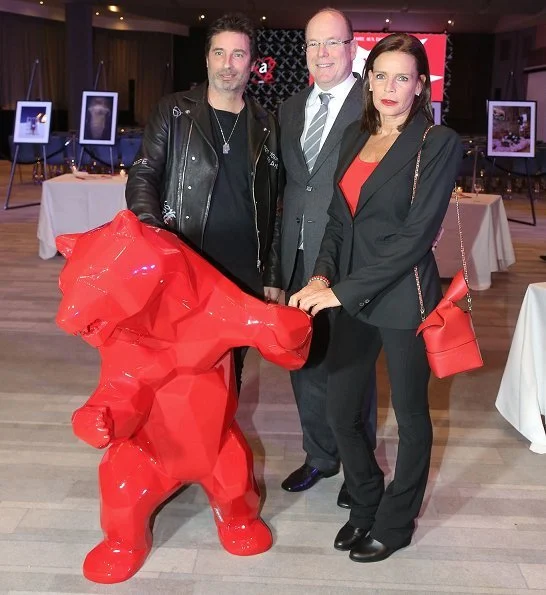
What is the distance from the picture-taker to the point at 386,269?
5.97ft

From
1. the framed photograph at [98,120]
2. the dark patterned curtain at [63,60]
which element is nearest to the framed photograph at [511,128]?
the framed photograph at [98,120]

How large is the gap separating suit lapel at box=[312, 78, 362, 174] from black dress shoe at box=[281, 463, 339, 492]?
1098mm

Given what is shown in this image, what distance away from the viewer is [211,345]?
185 centimetres

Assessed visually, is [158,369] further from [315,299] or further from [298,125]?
[298,125]

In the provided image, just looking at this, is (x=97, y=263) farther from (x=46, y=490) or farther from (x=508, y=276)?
(x=508, y=276)

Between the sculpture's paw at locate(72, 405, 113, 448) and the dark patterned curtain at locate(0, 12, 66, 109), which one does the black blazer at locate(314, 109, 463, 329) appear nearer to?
the sculpture's paw at locate(72, 405, 113, 448)

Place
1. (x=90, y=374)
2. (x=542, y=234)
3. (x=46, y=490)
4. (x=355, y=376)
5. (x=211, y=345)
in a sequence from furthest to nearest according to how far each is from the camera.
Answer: (x=542, y=234), (x=90, y=374), (x=46, y=490), (x=355, y=376), (x=211, y=345)

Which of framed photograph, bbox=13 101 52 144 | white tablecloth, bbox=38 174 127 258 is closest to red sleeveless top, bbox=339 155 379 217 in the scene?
white tablecloth, bbox=38 174 127 258

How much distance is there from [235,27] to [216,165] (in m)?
0.42

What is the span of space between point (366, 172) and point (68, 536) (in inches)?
57.4

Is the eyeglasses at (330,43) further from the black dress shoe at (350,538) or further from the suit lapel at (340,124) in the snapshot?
the black dress shoe at (350,538)

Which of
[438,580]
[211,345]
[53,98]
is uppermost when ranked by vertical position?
[53,98]

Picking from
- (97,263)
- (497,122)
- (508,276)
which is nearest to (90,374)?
(97,263)

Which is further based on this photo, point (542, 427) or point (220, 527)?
point (542, 427)
